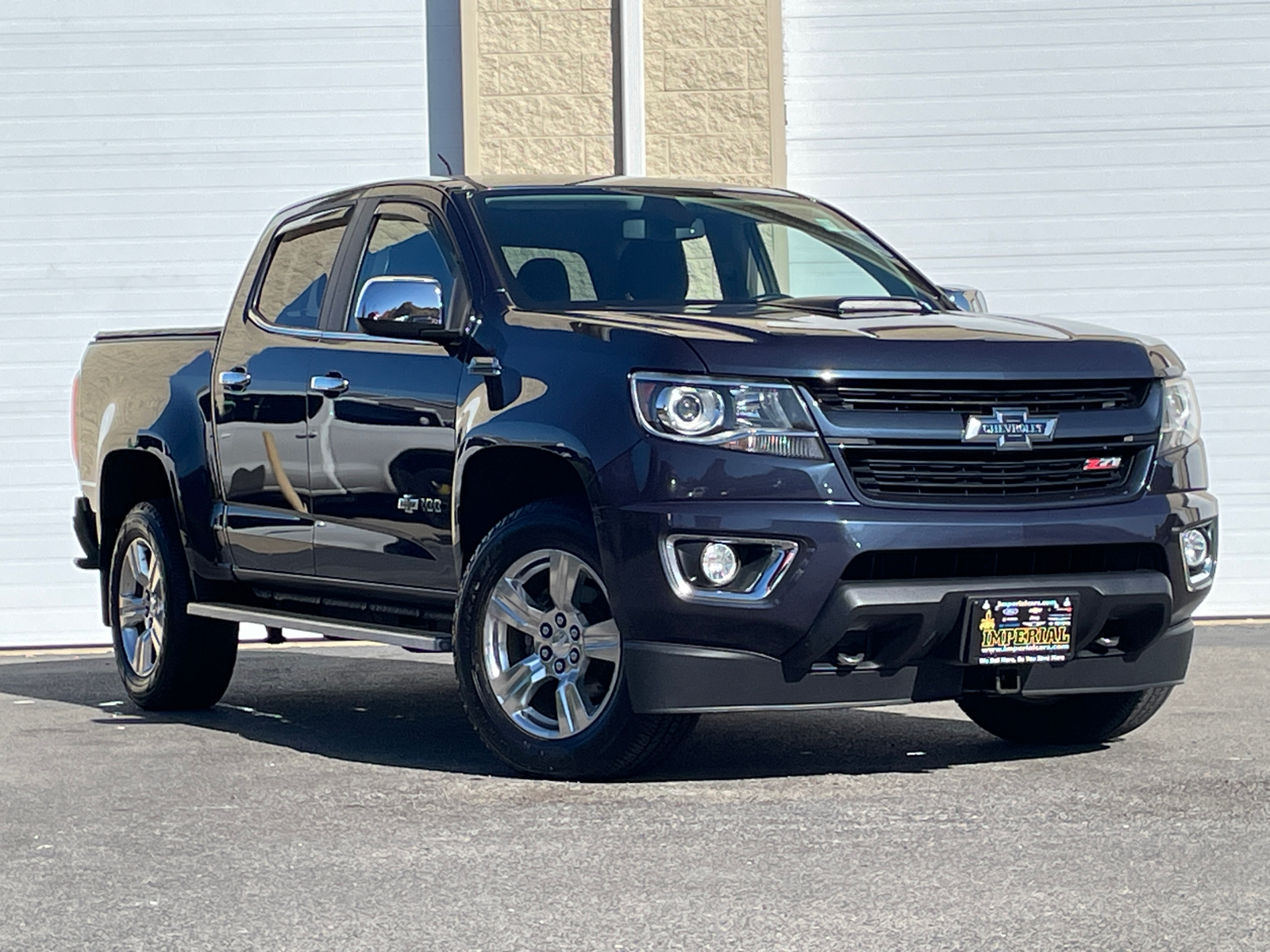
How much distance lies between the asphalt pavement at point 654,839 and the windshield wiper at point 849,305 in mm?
1385

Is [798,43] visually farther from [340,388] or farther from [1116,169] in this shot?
[340,388]

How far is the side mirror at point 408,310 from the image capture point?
7.26m

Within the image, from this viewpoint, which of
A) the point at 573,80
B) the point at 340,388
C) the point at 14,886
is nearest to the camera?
the point at 14,886

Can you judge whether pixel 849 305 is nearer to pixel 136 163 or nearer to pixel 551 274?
pixel 551 274

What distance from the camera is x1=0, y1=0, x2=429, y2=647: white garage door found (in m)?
13.4

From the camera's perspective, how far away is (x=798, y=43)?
13453mm

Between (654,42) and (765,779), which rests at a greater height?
(654,42)

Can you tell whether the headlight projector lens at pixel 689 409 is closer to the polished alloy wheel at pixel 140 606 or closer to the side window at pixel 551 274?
the side window at pixel 551 274

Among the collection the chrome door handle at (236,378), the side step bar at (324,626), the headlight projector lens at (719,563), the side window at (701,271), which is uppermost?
the side window at (701,271)

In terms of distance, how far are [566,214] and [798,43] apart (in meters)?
5.97

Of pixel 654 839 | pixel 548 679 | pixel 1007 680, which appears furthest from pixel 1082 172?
pixel 654 839

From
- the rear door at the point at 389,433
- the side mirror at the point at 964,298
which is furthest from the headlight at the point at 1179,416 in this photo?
the rear door at the point at 389,433

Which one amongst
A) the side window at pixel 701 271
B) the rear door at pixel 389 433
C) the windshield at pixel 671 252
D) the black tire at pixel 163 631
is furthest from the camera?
the black tire at pixel 163 631

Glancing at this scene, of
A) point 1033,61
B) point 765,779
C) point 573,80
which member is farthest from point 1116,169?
point 765,779
